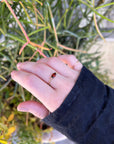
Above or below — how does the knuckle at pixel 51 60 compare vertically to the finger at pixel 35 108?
above

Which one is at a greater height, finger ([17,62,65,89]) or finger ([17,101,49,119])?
finger ([17,62,65,89])

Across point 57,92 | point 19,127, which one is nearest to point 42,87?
point 57,92

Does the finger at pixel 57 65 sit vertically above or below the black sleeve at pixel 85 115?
above

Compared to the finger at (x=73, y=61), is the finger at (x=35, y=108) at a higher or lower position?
lower

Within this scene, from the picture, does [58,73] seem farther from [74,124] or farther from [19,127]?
[19,127]
